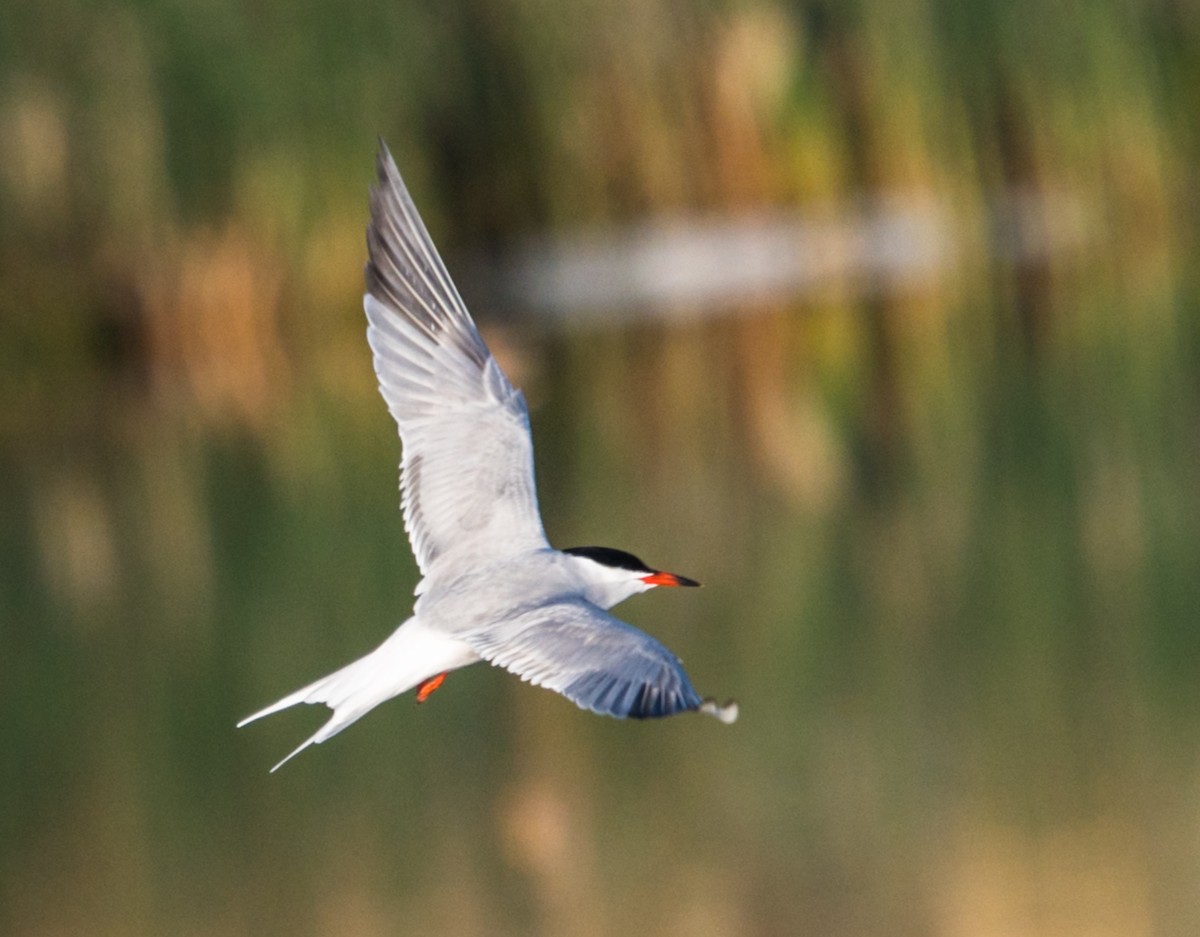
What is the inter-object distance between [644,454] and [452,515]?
5882 mm

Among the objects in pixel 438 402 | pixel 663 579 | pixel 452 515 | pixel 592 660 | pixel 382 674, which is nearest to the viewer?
pixel 592 660

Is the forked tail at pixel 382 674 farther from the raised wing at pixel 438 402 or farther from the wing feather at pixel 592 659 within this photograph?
the raised wing at pixel 438 402

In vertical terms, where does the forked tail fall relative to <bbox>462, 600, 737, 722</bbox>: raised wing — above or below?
below

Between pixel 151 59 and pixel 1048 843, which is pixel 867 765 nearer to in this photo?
pixel 1048 843

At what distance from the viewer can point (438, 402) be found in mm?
5203

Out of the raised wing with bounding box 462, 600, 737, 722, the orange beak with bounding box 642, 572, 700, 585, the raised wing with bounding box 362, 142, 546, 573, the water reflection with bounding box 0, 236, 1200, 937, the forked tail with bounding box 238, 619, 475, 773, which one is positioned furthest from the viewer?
the water reflection with bounding box 0, 236, 1200, 937

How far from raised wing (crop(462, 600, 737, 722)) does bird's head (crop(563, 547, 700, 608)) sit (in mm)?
302

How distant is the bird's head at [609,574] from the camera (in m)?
4.74

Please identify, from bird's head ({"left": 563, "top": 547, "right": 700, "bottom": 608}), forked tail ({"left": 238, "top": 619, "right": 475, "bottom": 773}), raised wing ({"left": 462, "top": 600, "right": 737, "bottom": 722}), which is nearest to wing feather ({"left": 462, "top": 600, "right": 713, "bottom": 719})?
raised wing ({"left": 462, "top": 600, "right": 737, "bottom": 722})

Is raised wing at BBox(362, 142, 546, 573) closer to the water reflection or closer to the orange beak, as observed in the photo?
the orange beak

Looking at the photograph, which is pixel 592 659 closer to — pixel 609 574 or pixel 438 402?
pixel 609 574

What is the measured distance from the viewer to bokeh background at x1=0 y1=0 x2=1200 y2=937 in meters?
6.03

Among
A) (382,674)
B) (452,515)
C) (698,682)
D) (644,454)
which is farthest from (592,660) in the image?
(644,454)

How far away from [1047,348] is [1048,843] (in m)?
7.77
